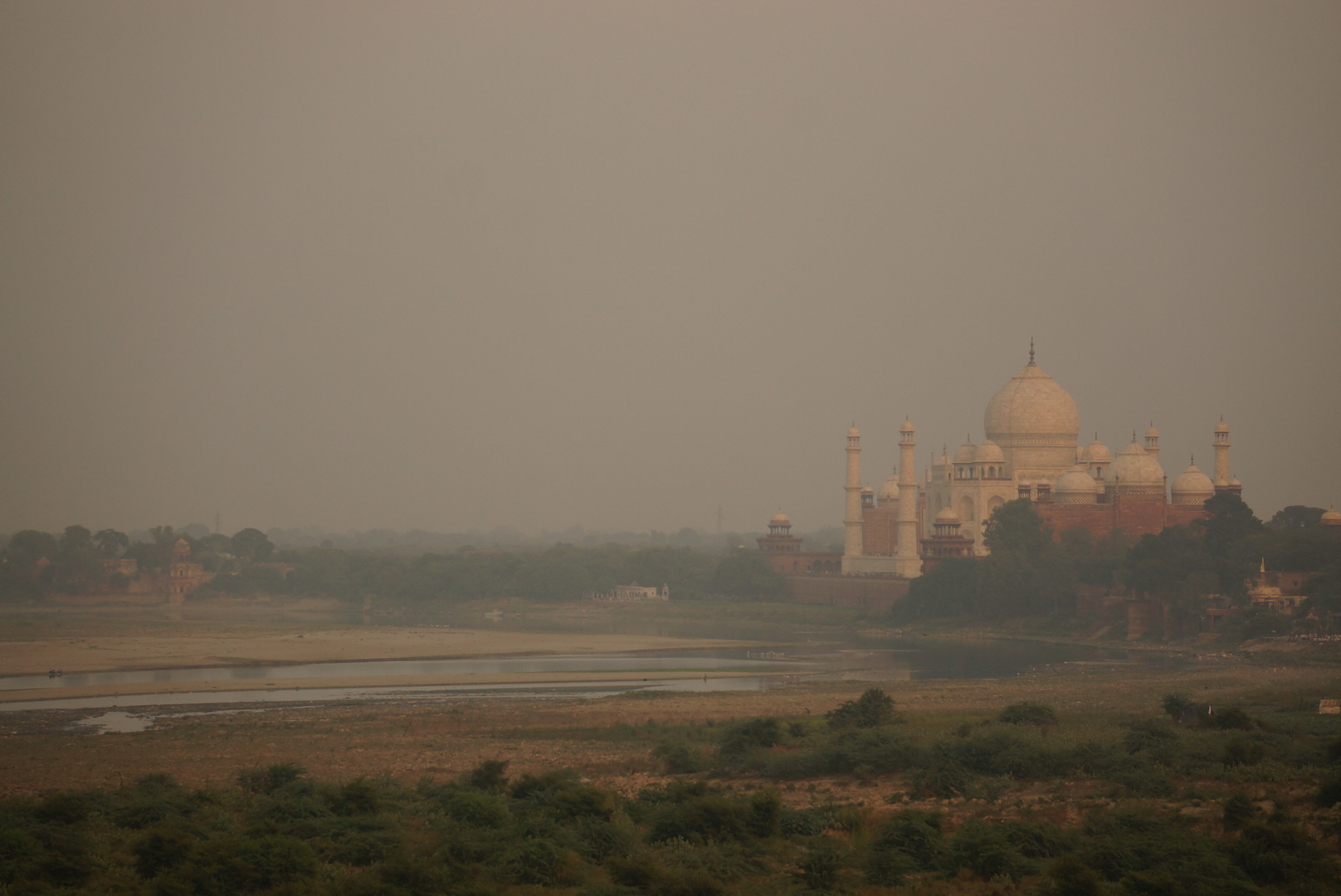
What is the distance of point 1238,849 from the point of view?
52.9 ft

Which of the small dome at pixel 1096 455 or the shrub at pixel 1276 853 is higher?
the small dome at pixel 1096 455

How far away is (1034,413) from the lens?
2857 inches

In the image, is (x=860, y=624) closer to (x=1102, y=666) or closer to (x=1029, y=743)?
(x=1102, y=666)

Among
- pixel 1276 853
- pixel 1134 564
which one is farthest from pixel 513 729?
pixel 1134 564

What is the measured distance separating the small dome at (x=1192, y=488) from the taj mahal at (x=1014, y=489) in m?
0.04

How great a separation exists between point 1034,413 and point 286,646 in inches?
1513

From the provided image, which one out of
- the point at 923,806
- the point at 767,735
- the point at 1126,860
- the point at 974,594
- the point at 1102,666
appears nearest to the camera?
the point at 1126,860

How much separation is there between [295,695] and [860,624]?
32020 millimetres

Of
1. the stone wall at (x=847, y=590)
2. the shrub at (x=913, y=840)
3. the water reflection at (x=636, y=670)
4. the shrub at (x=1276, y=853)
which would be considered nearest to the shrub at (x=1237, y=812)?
the shrub at (x=1276, y=853)

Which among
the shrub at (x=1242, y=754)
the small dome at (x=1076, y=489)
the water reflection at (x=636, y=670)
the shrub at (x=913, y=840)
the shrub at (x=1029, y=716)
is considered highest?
the small dome at (x=1076, y=489)

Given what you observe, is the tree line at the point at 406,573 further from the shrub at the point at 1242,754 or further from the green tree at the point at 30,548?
the shrub at the point at 1242,754

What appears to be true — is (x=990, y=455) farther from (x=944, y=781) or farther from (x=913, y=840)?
(x=913, y=840)

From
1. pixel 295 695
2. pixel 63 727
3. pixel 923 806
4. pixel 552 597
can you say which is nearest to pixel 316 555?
pixel 552 597

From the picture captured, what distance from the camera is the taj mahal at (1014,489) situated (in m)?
67.3
